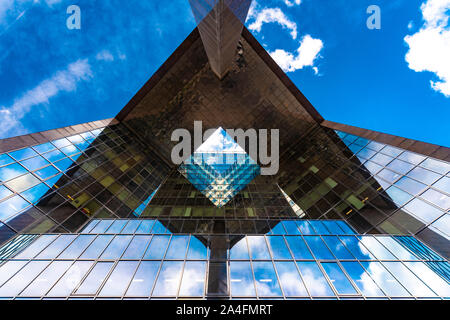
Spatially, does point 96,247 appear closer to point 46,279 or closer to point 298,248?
point 46,279

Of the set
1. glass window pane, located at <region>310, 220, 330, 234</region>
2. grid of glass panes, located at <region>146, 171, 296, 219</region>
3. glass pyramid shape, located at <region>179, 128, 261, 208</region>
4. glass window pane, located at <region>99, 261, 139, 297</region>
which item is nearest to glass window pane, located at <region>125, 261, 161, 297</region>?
glass window pane, located at <region>99, 261, 139, 297</region>

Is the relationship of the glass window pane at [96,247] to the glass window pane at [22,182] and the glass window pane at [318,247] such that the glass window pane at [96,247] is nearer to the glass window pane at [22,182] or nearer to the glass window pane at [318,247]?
the glass window pane at [22,182]

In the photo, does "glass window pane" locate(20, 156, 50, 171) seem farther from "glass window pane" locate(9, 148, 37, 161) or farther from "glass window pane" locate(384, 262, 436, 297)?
"glass window pane" locate(384, 262, 436, 297)

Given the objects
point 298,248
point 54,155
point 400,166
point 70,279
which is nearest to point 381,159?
point 400,166

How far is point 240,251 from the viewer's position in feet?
36.7

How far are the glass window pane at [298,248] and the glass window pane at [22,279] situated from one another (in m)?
14.2

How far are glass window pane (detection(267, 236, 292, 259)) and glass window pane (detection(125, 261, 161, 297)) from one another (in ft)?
23.1

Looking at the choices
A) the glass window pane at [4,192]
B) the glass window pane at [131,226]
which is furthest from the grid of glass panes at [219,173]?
the glass window pane at [4,192]

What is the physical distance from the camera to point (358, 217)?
1580 cm

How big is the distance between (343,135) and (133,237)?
88.3 ft

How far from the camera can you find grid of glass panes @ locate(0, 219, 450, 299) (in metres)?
8.59

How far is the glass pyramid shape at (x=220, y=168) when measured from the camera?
87.9 ft
